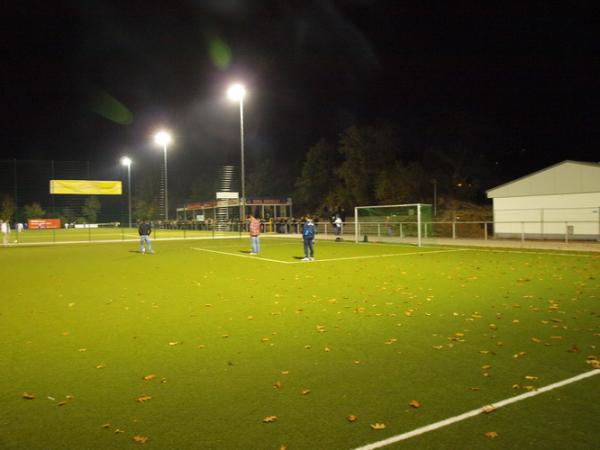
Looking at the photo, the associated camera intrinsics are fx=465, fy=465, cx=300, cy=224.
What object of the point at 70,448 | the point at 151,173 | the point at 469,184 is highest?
the point at 151,173

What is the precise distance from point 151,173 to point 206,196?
19.6m

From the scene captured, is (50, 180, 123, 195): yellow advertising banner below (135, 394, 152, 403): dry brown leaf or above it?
above

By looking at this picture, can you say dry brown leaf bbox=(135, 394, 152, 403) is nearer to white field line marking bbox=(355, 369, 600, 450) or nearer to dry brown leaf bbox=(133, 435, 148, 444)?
dry brown leaf bbox=(133, 435, 148, 444)

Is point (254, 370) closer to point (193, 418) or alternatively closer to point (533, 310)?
point (193, 418)

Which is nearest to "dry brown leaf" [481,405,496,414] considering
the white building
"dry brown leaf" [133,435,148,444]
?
"dry brown leaf" [133,435,148,444]

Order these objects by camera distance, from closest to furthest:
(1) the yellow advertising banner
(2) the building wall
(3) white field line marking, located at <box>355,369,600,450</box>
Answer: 1. (3) white field line marking, located at <box>355,369,600,450</box>
2. (2) the building wall
3. (1) the yellow advertising banner

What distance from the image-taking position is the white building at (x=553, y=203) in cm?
2612

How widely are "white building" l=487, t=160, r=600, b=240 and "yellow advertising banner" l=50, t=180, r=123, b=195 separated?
75400 millimetres

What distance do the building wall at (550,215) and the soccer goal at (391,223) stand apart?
500 cm

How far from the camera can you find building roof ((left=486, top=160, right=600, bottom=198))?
26.4 meters

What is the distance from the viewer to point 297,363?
5.82 m

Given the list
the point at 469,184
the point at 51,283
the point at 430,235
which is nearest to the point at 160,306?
the point at 51,283

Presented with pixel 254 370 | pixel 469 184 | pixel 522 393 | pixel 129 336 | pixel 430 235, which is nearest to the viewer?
pixel 522 393

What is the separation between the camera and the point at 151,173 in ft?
308
